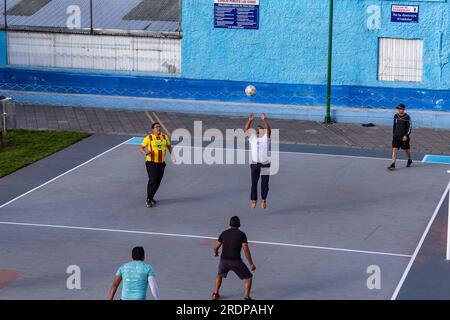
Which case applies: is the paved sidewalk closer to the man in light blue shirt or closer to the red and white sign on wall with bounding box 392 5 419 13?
the red and white sign on wall with bounding box 392 5 419 13

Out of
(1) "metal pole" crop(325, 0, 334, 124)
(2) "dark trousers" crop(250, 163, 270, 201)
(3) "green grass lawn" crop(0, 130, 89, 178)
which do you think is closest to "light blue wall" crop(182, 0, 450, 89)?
(1) "metal pole" crop(325, 0, 334, 124)

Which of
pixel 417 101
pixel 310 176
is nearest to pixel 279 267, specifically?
pixel 310 176

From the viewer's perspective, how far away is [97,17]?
34062 millimetres

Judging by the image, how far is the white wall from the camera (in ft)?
109

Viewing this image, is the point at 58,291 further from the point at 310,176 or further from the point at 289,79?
the point at 289,79

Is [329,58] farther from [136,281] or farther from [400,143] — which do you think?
[136,281]

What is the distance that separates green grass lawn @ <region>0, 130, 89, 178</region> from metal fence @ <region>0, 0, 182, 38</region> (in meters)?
5.38

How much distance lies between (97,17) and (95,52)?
1.31m

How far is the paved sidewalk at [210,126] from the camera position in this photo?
96.4 ft

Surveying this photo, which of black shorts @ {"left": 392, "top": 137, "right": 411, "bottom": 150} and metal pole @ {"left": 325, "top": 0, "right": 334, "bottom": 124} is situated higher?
metal pole @ {"left": 325, "top": 0, "right": 334, "bottom": 124}

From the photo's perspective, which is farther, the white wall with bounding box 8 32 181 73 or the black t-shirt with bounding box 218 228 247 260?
the white wall with bounding box 8 32 181 73
